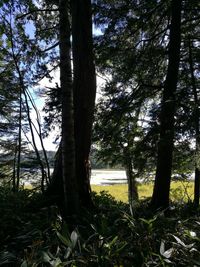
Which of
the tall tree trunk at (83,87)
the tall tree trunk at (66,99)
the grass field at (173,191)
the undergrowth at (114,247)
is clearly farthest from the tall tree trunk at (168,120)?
the undergrowth at (114,247)

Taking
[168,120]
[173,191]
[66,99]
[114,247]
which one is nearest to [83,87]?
[66,99]

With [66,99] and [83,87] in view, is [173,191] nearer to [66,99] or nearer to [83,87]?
[83,87]

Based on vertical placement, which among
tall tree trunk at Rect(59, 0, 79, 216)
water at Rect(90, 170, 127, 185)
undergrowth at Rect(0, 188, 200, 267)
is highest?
tall tree trunk at Rect(59, 0, 79, 216)

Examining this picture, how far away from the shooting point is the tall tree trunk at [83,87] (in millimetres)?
5402

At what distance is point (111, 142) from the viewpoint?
7.83 metres

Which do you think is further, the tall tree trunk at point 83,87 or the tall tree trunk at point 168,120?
the tall tree trunk at point 168,120

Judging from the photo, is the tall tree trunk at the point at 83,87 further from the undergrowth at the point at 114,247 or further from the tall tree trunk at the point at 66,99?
the undergrowth at the point at 114,247

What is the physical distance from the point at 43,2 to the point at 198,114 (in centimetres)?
400

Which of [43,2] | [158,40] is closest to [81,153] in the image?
[43,2]

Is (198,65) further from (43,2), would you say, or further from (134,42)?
(43,2)

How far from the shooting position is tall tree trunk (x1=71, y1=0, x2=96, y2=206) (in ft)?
17.7

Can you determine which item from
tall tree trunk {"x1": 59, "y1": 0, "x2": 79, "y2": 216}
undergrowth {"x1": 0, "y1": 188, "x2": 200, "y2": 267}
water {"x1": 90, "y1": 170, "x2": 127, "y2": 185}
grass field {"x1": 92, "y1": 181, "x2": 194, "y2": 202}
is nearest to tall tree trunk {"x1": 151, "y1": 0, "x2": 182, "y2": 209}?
grass field {"x1": 92, "y1": 181, "x2": 194, "y2": 202}

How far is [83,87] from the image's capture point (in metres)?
5.55

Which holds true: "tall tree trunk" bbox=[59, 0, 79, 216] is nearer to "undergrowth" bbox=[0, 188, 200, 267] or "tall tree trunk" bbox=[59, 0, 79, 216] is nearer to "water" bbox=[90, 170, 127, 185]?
"undergrowth" bbox=[0, 188, 200, 267]
